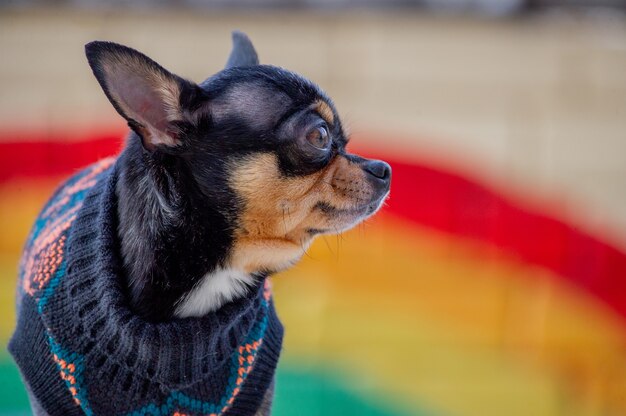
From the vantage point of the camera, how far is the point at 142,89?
1414 millimetres

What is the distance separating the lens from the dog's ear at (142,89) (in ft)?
4.40

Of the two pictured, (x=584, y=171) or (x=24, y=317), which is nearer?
(x=24, y=317)

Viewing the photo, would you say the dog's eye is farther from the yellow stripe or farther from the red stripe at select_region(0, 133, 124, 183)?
the red stripe at select_region(0, 133, 124, 183)

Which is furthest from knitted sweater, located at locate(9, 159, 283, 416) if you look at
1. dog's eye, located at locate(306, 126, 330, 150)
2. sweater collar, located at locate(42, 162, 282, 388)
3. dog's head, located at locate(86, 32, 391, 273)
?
dog's eye, located at locate(306, 126, 330, 150)

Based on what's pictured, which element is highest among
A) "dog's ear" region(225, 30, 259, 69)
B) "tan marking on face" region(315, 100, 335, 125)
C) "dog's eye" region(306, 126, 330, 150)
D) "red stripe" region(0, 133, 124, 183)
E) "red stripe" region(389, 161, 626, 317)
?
"dog's ear" region(225, 30, 259, 69)

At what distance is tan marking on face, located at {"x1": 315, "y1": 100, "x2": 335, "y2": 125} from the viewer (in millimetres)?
1540

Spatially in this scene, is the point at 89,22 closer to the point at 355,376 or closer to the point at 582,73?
the point at 355,376

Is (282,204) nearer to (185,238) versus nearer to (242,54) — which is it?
(185,238)

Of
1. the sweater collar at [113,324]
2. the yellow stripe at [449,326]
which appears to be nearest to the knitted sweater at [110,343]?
the sweater collar at [113,324]

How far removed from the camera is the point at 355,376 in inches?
119

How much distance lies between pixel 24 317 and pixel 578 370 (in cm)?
218

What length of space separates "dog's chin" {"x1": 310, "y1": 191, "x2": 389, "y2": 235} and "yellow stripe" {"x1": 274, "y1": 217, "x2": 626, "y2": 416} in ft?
4.76

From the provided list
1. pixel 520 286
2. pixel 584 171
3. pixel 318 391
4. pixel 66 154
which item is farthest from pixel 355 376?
pixel 66 154

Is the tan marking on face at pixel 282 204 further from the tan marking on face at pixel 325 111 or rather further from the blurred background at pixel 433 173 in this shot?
the blurred background at pixel 433 173
